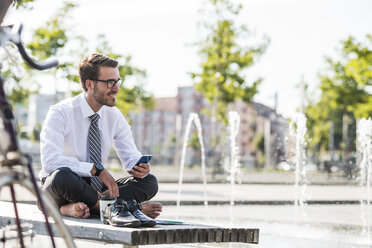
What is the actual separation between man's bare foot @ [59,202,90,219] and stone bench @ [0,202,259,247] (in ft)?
0.16

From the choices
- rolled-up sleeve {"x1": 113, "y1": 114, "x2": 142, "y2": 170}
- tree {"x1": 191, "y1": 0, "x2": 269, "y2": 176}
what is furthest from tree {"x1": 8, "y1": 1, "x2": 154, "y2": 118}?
rolled-up sleeve {"x1": 113, "y1": 114, "x2": 142, "y2": 170}

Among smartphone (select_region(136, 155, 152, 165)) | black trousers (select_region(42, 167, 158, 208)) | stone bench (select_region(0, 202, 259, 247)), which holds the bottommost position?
stone bench (select_region(0, 202, 259, 247))

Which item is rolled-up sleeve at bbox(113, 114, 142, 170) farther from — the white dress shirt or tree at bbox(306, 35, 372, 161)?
tree at bbox(306, 35, 372, 161)

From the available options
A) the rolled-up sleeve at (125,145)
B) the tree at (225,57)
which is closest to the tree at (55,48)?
the tree at (225,57)

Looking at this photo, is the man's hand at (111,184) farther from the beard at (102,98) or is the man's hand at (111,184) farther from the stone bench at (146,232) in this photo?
the beard at (102,98)

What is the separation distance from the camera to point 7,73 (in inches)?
930

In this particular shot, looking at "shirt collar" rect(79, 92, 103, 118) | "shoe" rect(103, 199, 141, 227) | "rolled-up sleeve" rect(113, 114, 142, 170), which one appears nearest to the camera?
"shoe" rect(103, 199, 141, 227)

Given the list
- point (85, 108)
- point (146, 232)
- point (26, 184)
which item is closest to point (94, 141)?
point (85, 108)

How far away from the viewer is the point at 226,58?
2962cm

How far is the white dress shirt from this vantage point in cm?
371

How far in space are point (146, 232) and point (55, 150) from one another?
102 centimetres

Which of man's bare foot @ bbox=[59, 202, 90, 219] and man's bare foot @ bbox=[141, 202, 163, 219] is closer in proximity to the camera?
man's bare foot @ bbox=[59, 202, 90, 219]

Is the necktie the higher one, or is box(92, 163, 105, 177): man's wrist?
the necktie

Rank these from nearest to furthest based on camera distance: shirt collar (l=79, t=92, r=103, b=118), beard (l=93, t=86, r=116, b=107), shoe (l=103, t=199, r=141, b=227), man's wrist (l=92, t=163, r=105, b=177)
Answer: shoe (l=103, t=199, r=141, b=227), man's wrist (l=92, t=163, r=105, b=177), beard (l=93, t=86, r=116, b=107), shirt collar (l=79, t=92, r=103, b=118)
